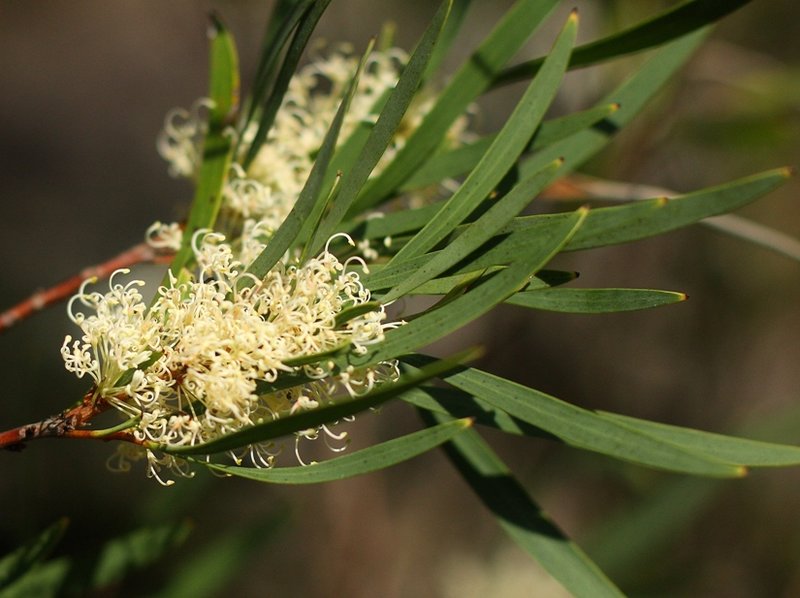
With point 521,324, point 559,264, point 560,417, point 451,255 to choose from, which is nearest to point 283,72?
point 451,255

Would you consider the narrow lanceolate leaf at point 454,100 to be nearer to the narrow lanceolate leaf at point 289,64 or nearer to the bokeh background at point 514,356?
the narrow lanceolate leaf at point 289,64

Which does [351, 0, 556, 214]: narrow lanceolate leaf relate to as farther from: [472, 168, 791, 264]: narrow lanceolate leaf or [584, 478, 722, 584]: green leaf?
[584, 478, 722, 584]: green leaf

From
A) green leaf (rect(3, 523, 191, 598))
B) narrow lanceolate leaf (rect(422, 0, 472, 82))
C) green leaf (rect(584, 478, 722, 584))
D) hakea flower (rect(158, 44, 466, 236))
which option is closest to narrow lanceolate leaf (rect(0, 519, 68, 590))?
green leaf (rect(3, 523, 191, 598))

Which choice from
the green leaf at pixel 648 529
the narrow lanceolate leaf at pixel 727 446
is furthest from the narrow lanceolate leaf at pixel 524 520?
the green leaf at pixel 648 529

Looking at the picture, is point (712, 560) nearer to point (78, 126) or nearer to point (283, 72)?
point (283, 72)

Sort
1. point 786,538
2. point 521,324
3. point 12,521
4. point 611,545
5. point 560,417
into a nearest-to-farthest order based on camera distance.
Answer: point 560,417, point 12,521, point 611,545, point 521,324, point 786,538

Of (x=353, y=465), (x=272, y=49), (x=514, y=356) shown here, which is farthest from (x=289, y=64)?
(x=514, y=356)
